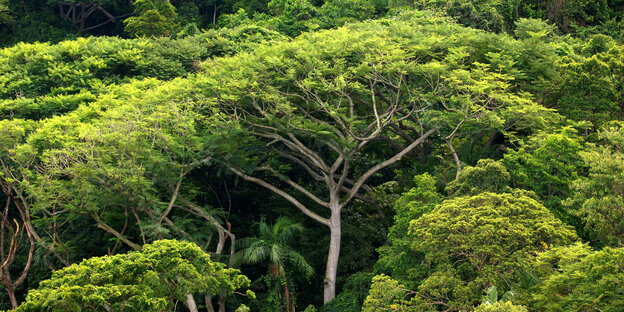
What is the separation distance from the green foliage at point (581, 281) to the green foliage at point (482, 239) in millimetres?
745

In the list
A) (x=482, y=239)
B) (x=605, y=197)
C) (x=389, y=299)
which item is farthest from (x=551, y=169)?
(x=389, y=299)

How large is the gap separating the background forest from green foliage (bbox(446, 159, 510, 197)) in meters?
0.05

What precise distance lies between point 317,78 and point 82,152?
6776 millimetres

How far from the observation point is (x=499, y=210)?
14.9m

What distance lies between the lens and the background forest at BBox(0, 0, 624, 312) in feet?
47.0

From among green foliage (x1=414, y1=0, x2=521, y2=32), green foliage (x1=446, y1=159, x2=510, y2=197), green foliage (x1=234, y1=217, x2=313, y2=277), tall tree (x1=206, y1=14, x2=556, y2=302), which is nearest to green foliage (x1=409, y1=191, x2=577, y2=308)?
green foliage (x1=446, y1=159, x2=510, y2=197)

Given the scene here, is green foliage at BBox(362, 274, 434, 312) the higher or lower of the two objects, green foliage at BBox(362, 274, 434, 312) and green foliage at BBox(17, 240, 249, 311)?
the lower

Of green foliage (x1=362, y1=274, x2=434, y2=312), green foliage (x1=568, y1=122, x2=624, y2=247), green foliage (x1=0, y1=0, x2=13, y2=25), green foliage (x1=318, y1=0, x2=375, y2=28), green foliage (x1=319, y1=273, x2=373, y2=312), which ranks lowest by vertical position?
green foliage (x1=319, y1=273, x2=373, y2=312)

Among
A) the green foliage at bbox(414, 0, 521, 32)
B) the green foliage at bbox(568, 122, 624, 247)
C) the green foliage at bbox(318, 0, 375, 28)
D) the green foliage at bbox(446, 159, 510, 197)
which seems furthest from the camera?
the green foliage at bbox(318, 0, 375, 28)

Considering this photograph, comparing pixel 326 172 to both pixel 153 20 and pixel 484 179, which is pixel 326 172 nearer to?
pixel 484 179

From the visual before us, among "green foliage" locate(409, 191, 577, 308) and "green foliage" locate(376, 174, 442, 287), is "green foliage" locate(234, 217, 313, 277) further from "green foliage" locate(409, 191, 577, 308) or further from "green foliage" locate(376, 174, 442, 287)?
"green foliage" locate(409, 191, 577, 308)

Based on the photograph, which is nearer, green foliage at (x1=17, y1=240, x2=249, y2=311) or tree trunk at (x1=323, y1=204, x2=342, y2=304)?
green foliage at (x1=17, y1=240, x2=249, y2=311)

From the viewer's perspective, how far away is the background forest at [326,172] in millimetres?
14328

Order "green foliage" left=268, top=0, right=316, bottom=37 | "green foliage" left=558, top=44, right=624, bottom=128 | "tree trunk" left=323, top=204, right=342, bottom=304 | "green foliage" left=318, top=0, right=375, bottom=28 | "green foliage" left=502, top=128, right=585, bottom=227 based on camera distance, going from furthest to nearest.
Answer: "green foliage" left=318, top=0, right=375, bottom=28 → "green foliage" left=268, top=0, right=316, bottom=37 → "tree trunk" left=323, top=204, right=342, bottom=304 → "green foliage" left=558, top=44, right=624, bottom=128 → "green foliage" left=502, top=128, right=585, bottom=227
